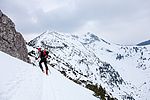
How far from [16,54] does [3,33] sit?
495 centimetres

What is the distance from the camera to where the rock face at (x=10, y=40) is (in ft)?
154

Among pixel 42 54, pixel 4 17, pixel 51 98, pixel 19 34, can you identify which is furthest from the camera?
pixel 19 34

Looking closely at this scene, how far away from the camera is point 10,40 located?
5038cm

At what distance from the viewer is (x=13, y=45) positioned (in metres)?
50.5

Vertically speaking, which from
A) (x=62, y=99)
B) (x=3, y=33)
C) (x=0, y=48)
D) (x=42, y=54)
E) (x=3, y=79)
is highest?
(x=3, y=33)

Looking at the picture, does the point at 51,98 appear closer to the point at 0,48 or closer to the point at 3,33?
the point at 0,48

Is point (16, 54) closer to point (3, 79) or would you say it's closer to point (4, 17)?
point (4, 17)

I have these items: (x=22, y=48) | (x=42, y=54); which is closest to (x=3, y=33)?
(x=22, y=48)

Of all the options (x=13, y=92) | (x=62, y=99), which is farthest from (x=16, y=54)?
(x=13, y=92)

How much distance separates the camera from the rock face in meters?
46.8

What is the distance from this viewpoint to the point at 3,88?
880 cm

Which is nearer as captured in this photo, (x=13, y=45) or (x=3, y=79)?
(x=3, y=79)

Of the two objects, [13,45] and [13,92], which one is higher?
[13,45]

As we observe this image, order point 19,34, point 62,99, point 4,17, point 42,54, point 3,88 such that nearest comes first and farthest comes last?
point 3,88
point 62,99
point 42,54
point 4,17
point 19,34
